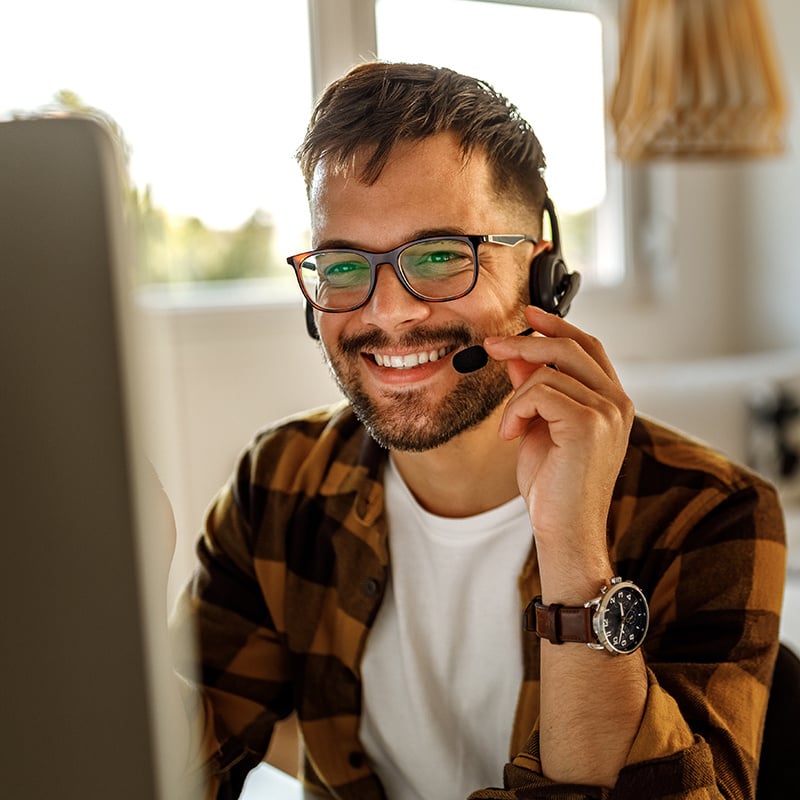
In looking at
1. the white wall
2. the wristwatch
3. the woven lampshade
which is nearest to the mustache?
the wristwatch

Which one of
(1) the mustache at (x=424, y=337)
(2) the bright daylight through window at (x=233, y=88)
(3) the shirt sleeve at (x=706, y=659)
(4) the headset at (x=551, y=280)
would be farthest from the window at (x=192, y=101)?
(3) the shirt sleeve at (x=706, y=659)

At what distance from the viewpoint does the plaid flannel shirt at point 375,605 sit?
77 cm

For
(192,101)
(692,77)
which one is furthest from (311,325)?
(692,77)

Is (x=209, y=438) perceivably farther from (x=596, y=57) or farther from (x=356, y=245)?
(x=356, y=245)

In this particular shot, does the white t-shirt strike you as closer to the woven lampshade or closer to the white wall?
the woven lampshade

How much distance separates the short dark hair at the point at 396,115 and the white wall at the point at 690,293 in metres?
1.72

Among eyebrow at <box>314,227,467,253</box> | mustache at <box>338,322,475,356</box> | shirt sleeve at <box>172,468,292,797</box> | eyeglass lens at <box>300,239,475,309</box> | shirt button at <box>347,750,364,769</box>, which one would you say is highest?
eyebrow at <box>314,227,467,253</box>

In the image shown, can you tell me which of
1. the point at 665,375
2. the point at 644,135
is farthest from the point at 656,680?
the point at 665,375

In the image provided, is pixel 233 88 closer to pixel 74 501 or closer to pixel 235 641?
pixel 235 641

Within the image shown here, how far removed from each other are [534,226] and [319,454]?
1.19 feet

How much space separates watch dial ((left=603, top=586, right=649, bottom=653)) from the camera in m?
0.73

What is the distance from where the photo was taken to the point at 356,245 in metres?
0.82

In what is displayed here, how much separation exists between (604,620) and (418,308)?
301 millimetres

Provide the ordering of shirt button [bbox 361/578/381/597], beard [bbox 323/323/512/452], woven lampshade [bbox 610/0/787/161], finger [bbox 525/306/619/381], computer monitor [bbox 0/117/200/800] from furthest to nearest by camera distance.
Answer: woven lampshade [bbox 610/0/787/161]
shirt button [bbox 361/578/381/597]
beard [bbox 323/323/512/452]
finger [bbox 525/306/619/381]
computer monitor [bbox 0/117/200/800]
